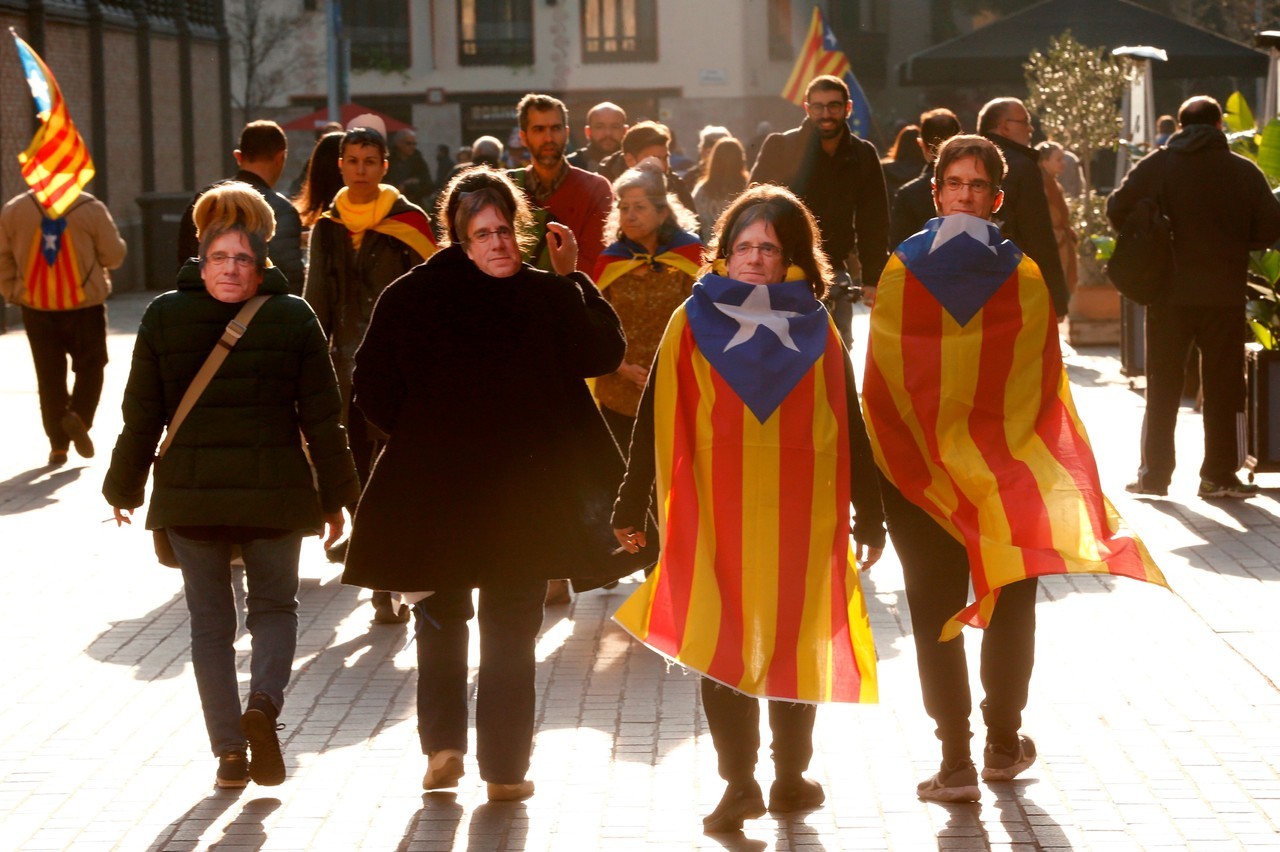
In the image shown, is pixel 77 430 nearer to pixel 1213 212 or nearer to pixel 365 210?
pixel 365 210

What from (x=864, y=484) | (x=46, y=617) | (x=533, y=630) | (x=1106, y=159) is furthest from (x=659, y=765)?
(x=1106, y=159)

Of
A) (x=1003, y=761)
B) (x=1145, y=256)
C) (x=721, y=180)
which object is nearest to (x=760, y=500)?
(x=1003, y=761)

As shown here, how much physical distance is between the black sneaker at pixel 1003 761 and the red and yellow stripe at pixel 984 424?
48 cm

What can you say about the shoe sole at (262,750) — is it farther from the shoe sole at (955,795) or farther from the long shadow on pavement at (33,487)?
A: the long shadow on pavement at (33,487)

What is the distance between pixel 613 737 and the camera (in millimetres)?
6484

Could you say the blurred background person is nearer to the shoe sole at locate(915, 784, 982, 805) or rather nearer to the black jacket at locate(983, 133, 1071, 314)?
the black jacket at locate(983, 133, 1071, 314)

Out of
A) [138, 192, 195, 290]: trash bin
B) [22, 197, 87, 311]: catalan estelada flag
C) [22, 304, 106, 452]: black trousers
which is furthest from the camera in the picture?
[138, 192, 195, 290]: trash bin

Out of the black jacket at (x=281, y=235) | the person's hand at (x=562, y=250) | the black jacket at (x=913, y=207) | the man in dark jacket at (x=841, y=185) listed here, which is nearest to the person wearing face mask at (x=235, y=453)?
the person's hand at (x=562, y=250)

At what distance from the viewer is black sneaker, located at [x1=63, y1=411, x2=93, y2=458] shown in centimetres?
1261

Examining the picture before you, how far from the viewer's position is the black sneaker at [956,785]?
18.6 ft

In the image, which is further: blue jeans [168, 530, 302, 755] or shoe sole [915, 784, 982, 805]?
blue jeans [168, 530, 302, 755]

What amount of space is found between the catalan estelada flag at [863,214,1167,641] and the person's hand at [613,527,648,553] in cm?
74

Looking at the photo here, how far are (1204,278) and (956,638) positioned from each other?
532 centimetres

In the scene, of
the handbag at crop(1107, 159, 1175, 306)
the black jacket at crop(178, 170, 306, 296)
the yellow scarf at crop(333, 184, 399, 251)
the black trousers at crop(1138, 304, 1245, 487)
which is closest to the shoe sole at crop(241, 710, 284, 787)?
the yellow scarf at crop(333, 184, 399, 251)
